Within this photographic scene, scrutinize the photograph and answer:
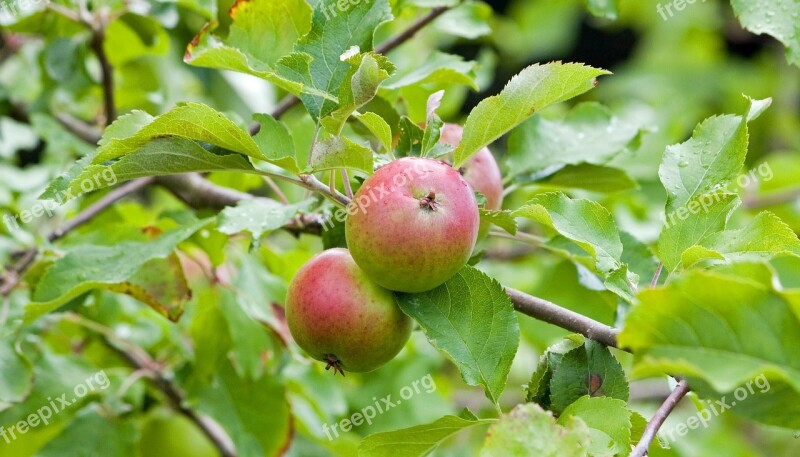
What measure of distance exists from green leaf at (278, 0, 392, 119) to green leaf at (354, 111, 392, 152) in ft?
0.14

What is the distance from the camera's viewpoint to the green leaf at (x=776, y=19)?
1054mm

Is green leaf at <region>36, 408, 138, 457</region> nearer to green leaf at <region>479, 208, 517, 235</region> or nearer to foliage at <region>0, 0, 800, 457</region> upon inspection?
foliage at <region>0, 0, 800, 457</region>

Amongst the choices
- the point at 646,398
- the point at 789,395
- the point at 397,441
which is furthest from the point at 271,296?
the point at 646,398

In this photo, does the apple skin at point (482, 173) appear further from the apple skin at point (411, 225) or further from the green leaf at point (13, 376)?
the green leaf at point (13, 376)

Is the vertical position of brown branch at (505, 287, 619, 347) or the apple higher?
brown branch at (505, 287, 619, 347)

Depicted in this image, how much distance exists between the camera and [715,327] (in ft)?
2.07

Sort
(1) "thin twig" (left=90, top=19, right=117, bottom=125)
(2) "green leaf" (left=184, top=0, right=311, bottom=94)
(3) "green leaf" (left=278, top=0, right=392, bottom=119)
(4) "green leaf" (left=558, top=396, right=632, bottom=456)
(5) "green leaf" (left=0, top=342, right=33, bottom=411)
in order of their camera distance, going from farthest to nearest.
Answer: (1) "thin twig" (left=90, top=19, right=117, bottom=125)
(5) "green leaf" (left=0, top=342, right=33, bottom=411)
(2) "green leaf" (left=184, top=0, right=311, bottom=94)
(3) "green leaf" (left=278, top=0, right=392, bottom=119)
(4) "green leaf" (left=558, top=396, right=632, bottom=456)

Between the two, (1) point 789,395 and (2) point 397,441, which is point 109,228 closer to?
(2) point 397,441

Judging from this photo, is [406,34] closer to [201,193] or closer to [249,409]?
[201,193]

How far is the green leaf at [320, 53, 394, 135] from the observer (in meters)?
0.76

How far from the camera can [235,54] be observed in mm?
787

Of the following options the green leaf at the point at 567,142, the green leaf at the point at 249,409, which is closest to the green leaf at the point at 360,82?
the green leaf at the point at 567,142

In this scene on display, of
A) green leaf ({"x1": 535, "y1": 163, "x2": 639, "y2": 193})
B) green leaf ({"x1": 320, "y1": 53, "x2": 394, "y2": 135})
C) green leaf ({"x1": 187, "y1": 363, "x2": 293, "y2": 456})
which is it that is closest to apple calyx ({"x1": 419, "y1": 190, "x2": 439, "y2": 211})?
green leaf ({"x1": 320, "y1": 53, "x2": 394, "y2": 135})

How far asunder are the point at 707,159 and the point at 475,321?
300 mm
